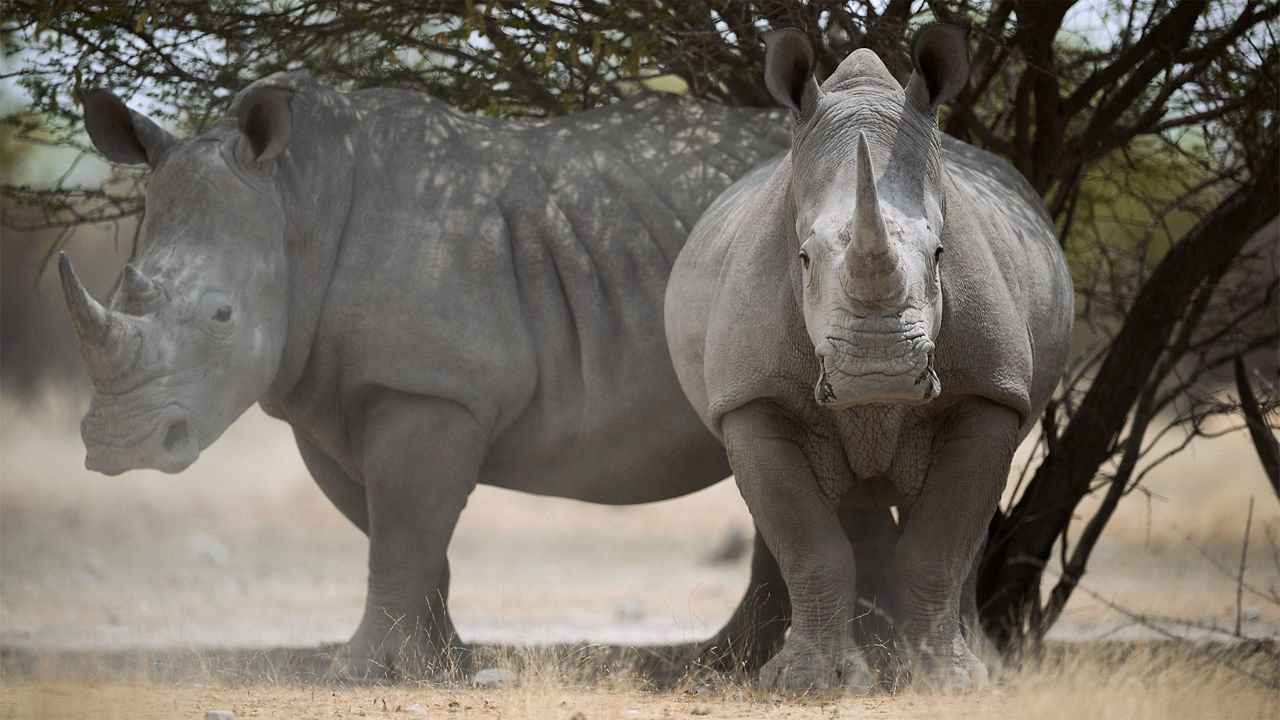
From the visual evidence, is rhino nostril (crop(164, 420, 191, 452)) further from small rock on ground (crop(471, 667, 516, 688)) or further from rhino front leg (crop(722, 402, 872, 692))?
rhino front leg (crop(722, 402, 872, 692))

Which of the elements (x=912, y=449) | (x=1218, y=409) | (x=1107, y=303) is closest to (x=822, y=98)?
(x=912, y=449)

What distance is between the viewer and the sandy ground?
4.97m

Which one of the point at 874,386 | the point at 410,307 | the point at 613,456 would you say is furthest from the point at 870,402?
the point at 410,307

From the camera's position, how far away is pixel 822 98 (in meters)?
5.03

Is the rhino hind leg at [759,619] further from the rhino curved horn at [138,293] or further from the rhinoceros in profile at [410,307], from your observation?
the rhino curved horn at [138,293]

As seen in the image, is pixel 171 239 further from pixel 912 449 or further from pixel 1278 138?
pixel 1278 138

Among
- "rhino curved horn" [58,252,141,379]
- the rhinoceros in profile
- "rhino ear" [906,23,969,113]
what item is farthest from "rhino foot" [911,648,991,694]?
"rhino curved horn" [58,252,141,379]

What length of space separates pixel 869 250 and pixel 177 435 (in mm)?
3034

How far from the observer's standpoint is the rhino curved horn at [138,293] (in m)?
5.94

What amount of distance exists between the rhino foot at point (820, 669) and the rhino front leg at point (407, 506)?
167 cm

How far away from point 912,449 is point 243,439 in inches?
857

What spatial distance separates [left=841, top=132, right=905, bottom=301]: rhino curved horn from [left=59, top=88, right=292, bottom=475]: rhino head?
9.35 ft

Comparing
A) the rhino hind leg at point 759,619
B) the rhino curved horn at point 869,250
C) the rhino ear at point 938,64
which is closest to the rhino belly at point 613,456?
the rhino hind leg at point 759,619

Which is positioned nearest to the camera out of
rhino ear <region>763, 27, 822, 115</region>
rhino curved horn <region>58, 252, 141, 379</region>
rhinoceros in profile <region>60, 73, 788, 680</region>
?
rhino ear <region>763, 27, 822, 115</region>
